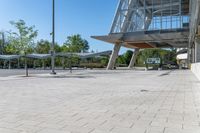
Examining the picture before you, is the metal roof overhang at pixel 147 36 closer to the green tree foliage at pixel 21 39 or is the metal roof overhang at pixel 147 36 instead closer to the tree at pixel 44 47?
the green tree foliage at pixel 21 39

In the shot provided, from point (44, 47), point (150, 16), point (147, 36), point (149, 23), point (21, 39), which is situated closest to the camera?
point (21, 39)

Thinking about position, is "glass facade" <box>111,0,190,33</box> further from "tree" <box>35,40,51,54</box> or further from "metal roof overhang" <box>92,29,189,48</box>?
"tree" <box>35,40,51,54</box>

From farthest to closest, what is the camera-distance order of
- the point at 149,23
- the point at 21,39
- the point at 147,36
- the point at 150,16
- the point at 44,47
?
1. the point at 44,47
2. the point at 150,16
3. the point at 149,23
4. the point at 147,36
5. the point at 21,39

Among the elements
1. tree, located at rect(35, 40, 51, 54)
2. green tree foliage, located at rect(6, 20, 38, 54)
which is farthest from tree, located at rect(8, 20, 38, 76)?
tree, located at rect(35, 40, 51, 54)

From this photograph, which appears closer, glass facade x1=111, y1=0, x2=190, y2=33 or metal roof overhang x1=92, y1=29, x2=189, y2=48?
metal roof overhang x1=92, y1=29, x2=189, y2=48

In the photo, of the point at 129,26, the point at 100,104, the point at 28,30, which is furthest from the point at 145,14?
the point at 100,104

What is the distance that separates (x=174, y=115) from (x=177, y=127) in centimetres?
123

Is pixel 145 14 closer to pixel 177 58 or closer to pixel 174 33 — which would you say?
pixel 174 33

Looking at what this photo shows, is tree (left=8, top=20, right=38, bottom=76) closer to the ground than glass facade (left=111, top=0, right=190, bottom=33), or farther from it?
closer to the ground

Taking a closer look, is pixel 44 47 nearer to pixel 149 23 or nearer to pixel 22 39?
pixel 149 23

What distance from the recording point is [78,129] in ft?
17.8

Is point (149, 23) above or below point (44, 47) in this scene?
above

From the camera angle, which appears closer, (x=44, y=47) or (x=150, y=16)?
(x=150, y=16)

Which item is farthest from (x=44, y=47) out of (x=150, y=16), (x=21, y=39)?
(x=21, y=39)
